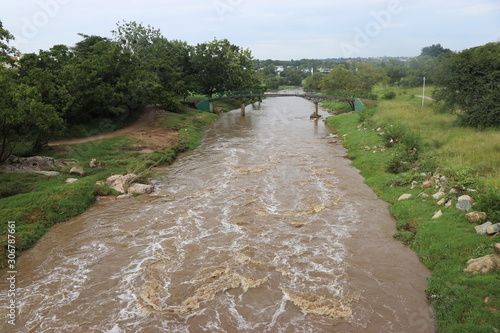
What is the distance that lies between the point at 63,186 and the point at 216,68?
4088 centimetres

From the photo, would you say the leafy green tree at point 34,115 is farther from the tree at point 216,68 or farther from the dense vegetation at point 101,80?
the tree at point 216,68

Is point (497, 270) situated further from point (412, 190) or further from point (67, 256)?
point (67, 256)

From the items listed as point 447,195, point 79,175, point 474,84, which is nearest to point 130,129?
point 79,175

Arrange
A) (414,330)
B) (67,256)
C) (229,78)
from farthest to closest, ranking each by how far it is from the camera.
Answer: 1. (229,78)
2. (67,256)
3. (414,330)

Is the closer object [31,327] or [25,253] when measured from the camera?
[31,327]

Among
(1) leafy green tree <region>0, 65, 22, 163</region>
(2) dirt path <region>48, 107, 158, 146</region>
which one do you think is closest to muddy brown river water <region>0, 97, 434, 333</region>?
(1) leafy green tree <region>0, 65, 22, 163</region>

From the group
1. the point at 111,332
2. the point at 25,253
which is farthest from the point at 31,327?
the point at 25,253

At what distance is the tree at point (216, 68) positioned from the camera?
53.7 meters

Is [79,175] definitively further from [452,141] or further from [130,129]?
[452,141]

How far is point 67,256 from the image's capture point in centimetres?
1290

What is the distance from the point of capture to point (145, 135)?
3266 centimetres

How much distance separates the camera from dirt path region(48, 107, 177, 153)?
28625mm

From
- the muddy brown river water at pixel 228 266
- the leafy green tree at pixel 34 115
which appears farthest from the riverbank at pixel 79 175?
the leafy green tree at pixel 34 115

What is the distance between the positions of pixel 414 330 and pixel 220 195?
38.9ft
